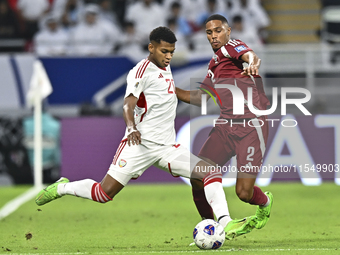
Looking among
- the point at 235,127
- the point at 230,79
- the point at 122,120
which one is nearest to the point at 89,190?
the point at 235,127

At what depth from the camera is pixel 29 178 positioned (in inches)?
495

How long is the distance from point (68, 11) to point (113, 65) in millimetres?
2624

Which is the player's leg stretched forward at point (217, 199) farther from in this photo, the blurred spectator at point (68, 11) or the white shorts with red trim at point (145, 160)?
the blurred spectator at point (68, 11)

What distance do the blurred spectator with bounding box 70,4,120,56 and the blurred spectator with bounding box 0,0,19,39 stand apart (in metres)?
1.48

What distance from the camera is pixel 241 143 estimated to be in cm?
636

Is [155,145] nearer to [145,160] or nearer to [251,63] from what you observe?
[145,160]

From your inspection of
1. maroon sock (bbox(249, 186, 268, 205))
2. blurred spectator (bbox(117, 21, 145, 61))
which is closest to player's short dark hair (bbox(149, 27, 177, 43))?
maroon sock (bbox(249, 186, 268, 205))

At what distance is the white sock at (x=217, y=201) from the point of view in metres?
5.93

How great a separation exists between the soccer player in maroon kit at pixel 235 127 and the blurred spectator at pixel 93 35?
7782mm

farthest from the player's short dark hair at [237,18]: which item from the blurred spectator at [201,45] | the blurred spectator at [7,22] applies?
the blurred spectator at [7,22]

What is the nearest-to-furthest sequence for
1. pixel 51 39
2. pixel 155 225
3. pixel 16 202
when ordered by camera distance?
pixel 155 225
pixel 16 202
pixel 51 39

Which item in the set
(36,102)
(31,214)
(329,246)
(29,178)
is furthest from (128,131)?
(29,178)

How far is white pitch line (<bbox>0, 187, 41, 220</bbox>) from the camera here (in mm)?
9056

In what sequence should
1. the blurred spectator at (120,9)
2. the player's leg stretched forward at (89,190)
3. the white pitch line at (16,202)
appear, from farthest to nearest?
the blurred spectator at (120,9) < the white pitch line at (16,202) < the player's leg stretched forward at (89,190)
